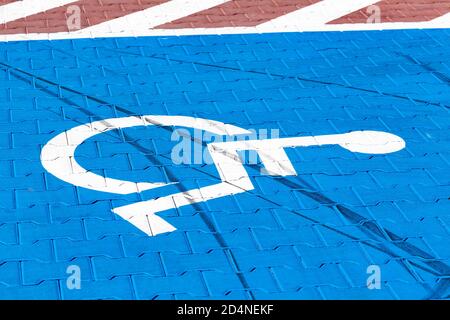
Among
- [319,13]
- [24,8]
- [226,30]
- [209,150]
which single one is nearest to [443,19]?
[319,13]

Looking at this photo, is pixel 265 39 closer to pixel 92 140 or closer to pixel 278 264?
pixel 92 140

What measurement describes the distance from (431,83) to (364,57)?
3.38 feet

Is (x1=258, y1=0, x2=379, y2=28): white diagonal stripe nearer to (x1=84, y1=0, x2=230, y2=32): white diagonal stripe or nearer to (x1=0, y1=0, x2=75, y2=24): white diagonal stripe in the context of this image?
(x1=84, y1=0, x2=230, y2=32): white diagonal stripe

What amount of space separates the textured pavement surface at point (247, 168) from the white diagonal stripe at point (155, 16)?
504mm

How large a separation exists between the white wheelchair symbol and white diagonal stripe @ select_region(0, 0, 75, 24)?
3.72m

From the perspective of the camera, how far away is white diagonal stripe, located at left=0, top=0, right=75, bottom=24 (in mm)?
12427

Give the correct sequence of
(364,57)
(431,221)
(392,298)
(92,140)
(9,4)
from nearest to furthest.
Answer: (392,298) → (431,221) → (92,140) → (364,57) → (9,4)

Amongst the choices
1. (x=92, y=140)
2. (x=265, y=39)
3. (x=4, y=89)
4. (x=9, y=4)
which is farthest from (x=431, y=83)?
(x=9, y=4)

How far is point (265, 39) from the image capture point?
11.8 meters

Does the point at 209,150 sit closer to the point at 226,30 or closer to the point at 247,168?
the point at 247,168

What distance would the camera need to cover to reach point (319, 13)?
1276 cm

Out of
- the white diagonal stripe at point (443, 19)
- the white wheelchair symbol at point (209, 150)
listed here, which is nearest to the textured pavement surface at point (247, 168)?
the white wheelchair symbol at point (209, 150)

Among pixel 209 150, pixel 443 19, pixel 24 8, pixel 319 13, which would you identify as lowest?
pixel 443 19

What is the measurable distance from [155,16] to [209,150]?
427 cm
